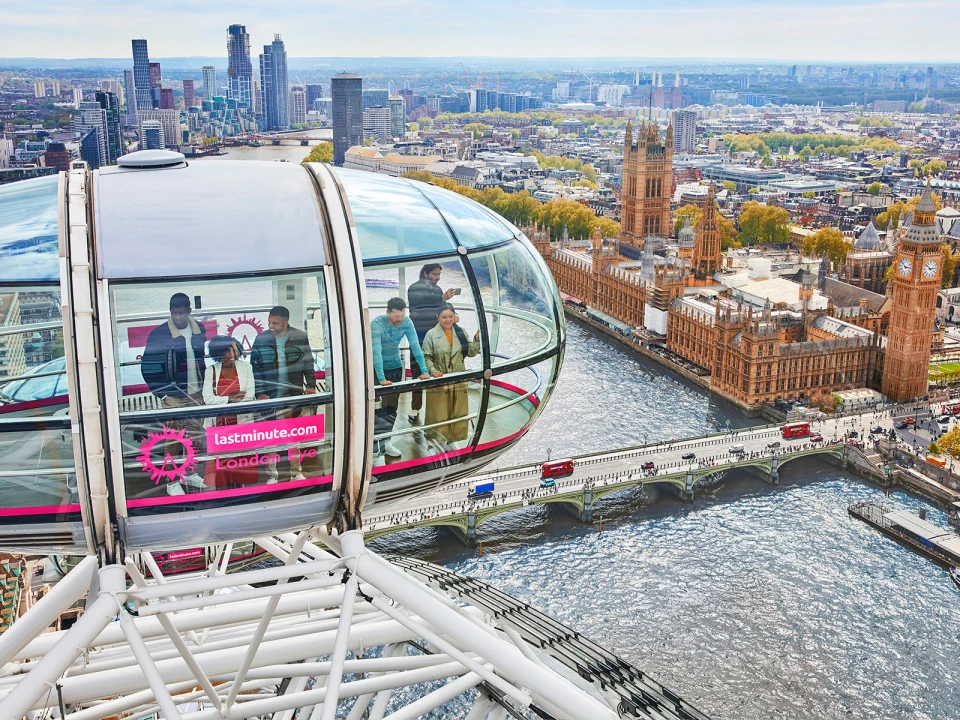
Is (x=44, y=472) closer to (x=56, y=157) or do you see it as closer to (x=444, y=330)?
(x=444, y=330)

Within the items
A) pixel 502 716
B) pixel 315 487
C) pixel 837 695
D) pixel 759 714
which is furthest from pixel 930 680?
pixel 315 487

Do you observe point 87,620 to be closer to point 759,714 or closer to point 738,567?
point 759,714

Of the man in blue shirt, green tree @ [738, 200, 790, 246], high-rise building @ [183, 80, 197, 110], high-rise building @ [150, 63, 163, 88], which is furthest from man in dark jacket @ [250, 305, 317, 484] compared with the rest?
high-rise building @ [183, 80, 197, 110]

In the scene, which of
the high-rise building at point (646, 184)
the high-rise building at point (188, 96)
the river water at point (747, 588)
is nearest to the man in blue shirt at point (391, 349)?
the river water at point (747, 588)

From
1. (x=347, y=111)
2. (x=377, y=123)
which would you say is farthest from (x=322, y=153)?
(x=377, y=123)

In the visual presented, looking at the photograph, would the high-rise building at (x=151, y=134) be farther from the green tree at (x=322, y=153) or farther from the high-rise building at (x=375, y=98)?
the high-rise building at (x=375, y=98)

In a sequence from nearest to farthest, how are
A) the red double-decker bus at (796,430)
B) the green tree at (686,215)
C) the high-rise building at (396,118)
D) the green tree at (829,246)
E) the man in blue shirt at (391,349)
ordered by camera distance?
the man in blue shirt at (391,349) < the red double-decker bus at (796,430) < the green tree at (829,246) < the green tree at (686,215) < the high-rise building at (396,118)

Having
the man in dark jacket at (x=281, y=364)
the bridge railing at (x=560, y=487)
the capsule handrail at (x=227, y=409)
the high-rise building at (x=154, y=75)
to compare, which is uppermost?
the high-rise building at (x=154, y=75)
